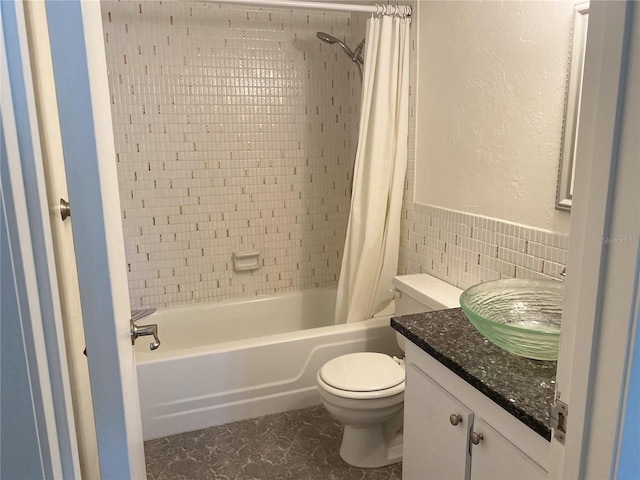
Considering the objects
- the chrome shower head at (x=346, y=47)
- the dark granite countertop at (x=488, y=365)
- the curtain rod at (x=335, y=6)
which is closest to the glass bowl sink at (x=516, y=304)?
the dark granite countertop at (x=488, y=365)

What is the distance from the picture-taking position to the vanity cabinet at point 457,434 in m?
1.12

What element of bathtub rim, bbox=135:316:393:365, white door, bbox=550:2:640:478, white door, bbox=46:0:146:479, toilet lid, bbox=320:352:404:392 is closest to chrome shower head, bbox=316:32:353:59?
bathtub rim, bbox=135:316:393:365

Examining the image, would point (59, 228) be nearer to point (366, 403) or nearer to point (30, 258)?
point (30, 258)

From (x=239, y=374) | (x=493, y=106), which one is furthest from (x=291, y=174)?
(x=493, y=106)

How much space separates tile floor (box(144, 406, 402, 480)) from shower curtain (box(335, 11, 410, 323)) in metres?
0.64

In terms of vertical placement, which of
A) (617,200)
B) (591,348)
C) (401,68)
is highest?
(401,68)

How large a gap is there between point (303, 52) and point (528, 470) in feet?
8.54

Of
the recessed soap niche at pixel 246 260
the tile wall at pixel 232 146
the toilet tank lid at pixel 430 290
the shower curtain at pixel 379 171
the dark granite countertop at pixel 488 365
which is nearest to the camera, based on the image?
the dark granite countertop at pixel 488 365

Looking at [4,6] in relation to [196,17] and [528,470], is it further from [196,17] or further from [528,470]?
[196,17]

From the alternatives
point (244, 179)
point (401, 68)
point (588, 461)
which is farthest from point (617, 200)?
point (244, 179)

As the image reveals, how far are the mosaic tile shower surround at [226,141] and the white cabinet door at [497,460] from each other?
210cm

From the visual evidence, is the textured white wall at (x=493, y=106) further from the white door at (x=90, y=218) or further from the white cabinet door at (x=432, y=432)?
the white door at (x=90, y=218)

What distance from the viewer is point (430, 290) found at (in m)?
2.15

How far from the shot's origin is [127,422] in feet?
2.72
